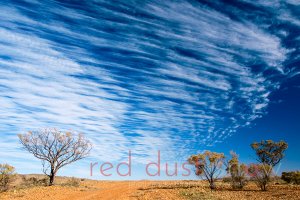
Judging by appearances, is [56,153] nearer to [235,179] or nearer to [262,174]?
[235,179]

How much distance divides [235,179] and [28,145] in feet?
97.7

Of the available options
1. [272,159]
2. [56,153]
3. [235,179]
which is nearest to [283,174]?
[272,159]

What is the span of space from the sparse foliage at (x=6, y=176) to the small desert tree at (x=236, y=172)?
3042cm

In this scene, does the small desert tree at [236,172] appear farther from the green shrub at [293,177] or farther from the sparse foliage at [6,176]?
the sparse foliage at [6,176]

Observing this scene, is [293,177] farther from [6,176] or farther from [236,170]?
[6,176]

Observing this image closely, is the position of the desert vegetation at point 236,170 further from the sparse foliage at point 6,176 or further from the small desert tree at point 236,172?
the sparse foliage at point 6,176

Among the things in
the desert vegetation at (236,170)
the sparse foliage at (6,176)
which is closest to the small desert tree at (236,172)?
the desert vegetation at (236,170)

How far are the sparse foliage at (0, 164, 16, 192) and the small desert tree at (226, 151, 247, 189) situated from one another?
30416 mm

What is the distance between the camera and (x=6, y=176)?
4056cm

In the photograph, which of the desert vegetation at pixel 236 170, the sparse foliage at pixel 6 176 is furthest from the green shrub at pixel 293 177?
the sparse foliage at pixel 6 176

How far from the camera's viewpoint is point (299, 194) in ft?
88.3

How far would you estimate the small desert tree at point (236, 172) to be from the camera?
37.5 m

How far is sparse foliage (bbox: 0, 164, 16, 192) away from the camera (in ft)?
131

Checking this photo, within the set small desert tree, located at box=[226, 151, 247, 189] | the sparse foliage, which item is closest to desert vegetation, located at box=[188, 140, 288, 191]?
small desert tree, located at box=[226, 151, 247, 189]
